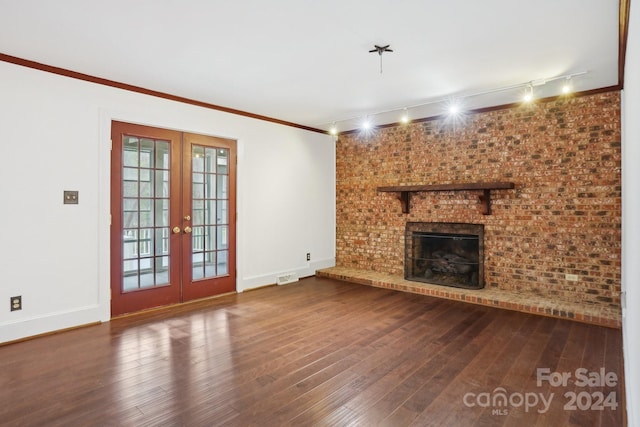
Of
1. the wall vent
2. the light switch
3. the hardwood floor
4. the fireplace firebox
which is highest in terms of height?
the light switch

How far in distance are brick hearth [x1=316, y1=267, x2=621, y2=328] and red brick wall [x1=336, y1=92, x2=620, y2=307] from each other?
249mm

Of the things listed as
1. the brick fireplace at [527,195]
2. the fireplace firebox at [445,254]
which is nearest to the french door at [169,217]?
the brick fireplace at [527,195]

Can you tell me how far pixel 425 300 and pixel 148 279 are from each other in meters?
3.46

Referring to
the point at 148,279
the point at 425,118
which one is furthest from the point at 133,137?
the point at 425,118

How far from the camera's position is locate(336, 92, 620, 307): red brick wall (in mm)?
4000

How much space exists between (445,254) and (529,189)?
1.46 meters

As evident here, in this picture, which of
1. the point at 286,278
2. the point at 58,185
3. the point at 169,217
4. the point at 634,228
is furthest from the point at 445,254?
the point at 58,185

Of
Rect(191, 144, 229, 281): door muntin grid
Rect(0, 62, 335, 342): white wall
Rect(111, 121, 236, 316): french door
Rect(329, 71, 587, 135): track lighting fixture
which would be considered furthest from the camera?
Rect(191, 144, 229, 281): door muntin grid

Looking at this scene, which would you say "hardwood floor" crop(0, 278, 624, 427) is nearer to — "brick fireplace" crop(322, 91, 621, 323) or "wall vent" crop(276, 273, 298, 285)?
"brick fireplace" crop(322, 91, 621, 323)

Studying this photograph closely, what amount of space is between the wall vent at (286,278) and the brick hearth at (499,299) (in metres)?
0.62

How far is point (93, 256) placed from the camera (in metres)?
3.71

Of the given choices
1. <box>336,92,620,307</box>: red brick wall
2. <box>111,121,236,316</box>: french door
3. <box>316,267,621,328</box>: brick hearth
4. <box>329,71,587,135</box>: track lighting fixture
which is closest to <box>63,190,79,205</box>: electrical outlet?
<box>111,121,236,316</box>: french door

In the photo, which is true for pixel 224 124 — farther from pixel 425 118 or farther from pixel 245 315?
pixel 425 118

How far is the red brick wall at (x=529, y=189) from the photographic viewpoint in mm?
4000
